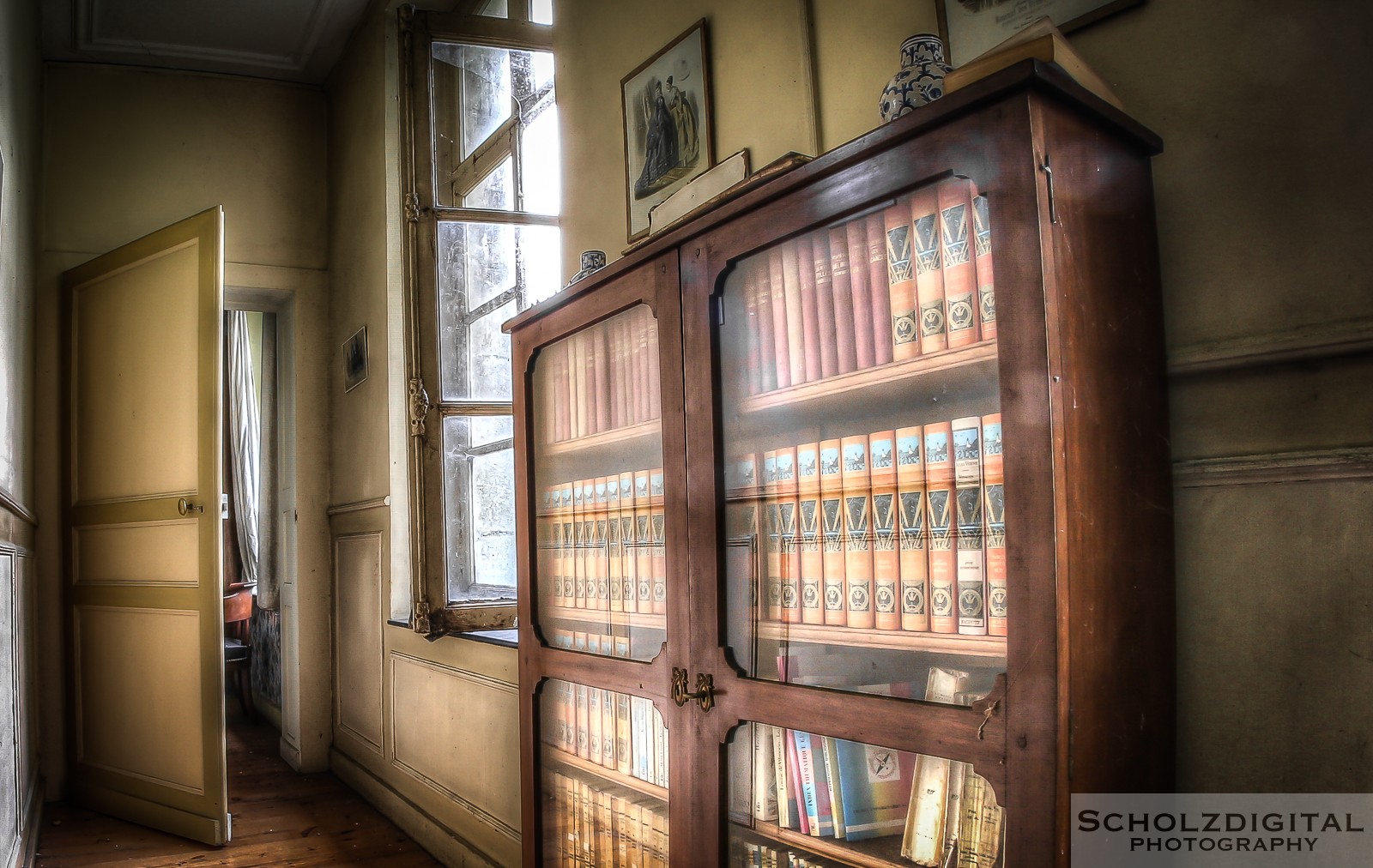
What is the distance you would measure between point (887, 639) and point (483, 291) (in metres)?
2.26

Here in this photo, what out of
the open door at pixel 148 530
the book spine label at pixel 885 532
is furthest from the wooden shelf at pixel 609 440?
the open door at pixel 148 530

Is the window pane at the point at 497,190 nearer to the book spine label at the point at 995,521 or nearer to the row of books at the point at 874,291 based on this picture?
the row of books at the point at 874,291

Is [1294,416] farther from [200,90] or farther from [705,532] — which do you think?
[200,90]

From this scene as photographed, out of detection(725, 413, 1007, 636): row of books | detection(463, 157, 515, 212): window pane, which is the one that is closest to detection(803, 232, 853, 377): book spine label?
detection(725, 413, 1007, 636): row of books

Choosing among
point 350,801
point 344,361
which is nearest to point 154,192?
point 344,361

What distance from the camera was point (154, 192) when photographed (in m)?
4.26

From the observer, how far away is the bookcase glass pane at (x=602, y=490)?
1.54m

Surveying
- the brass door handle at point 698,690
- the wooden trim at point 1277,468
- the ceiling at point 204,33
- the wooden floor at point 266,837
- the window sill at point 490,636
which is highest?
the ceiling at point 204,33

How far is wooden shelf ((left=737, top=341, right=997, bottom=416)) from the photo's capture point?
3.41 feet

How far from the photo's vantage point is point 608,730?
5.41 ft

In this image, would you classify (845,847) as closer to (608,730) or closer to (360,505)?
(608,730)

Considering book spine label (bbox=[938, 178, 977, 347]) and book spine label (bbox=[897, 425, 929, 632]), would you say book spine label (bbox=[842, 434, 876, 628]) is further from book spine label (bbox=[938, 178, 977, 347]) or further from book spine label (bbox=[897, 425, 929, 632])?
book spine label (bbox=[938, 178, 977, 347])

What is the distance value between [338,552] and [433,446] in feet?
5.21

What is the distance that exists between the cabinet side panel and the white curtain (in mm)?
6084
